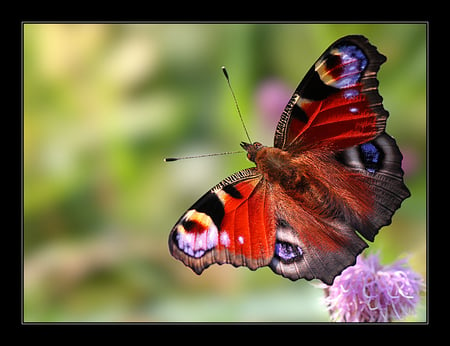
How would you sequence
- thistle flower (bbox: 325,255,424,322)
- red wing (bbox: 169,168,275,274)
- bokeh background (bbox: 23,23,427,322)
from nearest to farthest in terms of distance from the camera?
1. red wing (bbox: 169,168,275,274)
2. thistle flower (bbox: 325,255,424,322)
3. bokeh background (bbox: 23,23,427,322)

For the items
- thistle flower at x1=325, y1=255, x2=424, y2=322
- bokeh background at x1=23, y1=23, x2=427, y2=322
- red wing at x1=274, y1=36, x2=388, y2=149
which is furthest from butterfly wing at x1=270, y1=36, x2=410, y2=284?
bokeh background at x1=23, y1=23, x2=427, y2=322

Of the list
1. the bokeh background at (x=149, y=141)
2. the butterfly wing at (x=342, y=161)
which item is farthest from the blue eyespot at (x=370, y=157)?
the bokeh background at (x=149, y=141)

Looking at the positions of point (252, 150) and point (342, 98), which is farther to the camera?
point (252, 150)

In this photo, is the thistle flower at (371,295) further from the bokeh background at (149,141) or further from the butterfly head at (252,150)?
the bokeh background at (149,141)

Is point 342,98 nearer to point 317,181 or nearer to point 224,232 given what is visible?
point 317,181

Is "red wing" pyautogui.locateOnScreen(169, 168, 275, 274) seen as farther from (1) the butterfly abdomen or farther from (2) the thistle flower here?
(2) the thistle flower

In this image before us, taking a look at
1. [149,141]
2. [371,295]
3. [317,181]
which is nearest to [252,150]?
[317,181]
